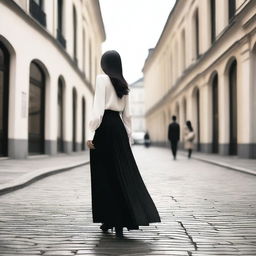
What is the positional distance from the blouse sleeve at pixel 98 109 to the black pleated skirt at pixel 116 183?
87 mm

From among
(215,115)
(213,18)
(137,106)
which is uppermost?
(213,18)

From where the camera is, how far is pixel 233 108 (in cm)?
1973

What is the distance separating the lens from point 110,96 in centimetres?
421

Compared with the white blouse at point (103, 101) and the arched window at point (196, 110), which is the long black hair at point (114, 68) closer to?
the white blouse at point (103, 101)

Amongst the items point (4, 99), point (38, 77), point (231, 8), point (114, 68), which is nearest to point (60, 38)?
point (38, 77)

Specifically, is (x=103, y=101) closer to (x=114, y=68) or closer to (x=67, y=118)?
(x=114, y=68)

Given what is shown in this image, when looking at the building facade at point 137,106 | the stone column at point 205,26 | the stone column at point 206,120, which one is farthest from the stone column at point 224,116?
the building facade at point 137,106

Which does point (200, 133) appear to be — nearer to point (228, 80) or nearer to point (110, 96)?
point (228, 80)

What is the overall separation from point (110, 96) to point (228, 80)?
17.0 m

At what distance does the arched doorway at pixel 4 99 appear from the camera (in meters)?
14.6

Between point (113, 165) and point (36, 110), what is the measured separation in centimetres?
1459

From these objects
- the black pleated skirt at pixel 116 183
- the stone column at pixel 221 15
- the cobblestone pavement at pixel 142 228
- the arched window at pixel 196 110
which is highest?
the stone column at pixel 221 15

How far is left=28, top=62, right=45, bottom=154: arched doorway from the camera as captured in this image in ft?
57.2

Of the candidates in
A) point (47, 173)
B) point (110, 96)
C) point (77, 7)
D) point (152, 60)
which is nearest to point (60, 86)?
point (77, 7)
